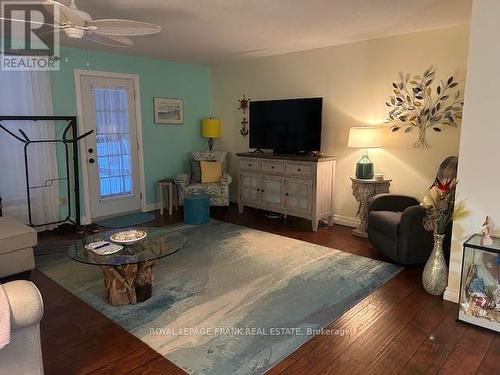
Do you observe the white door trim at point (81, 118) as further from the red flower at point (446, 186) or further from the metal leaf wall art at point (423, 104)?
the red flower at point (446, 186)

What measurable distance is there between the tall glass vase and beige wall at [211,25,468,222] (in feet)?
4.56

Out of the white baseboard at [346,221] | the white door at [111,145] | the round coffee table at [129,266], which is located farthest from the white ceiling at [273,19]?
the white baseboard at [346,221]

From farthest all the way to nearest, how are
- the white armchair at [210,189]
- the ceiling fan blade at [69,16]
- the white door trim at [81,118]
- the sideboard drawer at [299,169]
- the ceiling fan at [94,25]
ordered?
the white armchair at [210,189] < the white door trim at [81,118] < the sideboard drawer at [299,169] < the ceiling fan at [94,25] < the ceiling fan blade at [69,16]

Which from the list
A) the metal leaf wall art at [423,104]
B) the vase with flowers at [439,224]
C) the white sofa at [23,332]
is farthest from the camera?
the metal leaf wall art at [423,104]

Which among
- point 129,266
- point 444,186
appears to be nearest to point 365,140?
point 444,186

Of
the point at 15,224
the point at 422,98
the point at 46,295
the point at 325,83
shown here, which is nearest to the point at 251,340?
the point at 46,295

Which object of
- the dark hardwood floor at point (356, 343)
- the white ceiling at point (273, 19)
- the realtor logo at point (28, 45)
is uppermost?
the white ceiling at point (273, 19)

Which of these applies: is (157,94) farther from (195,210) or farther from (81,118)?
(195,210)

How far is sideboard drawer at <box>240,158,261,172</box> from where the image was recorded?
16.8ft

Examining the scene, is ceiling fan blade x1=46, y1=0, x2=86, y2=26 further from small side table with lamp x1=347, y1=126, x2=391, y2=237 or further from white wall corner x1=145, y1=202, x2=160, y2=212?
white wall corner x1=145, y1=202, x2=160, y2=212

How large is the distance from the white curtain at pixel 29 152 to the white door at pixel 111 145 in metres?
0.48

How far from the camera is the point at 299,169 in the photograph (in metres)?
4.62

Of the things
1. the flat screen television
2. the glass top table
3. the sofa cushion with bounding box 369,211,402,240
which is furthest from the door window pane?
the sofa cushion with bounding box 369,211,402,240

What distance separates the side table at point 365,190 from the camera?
13.8 feet
